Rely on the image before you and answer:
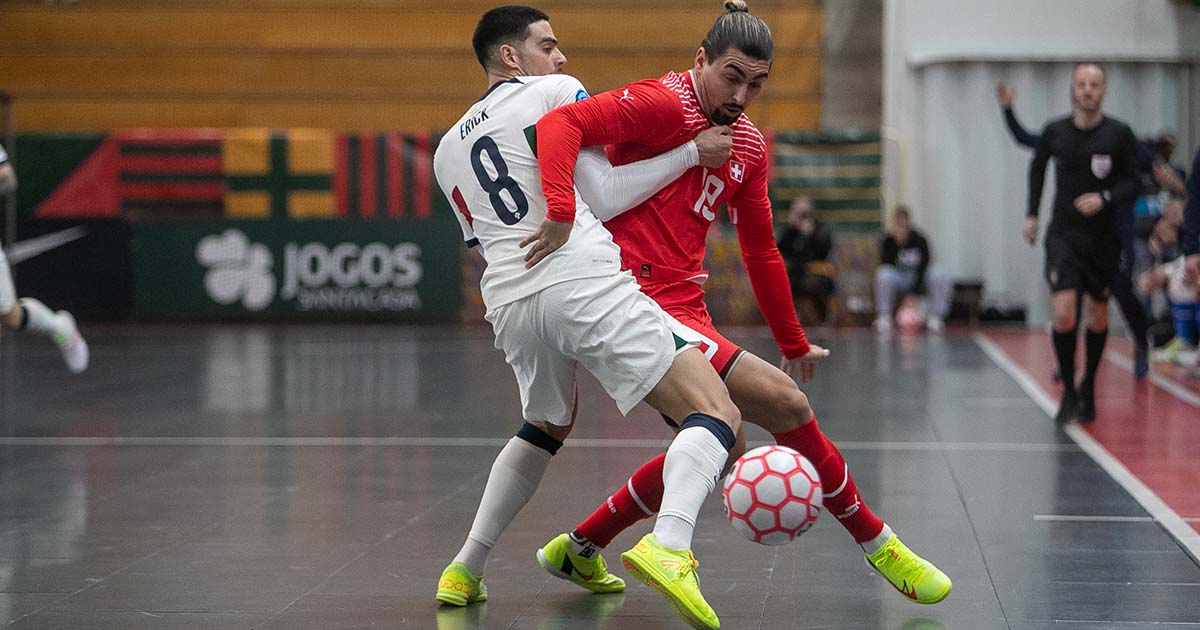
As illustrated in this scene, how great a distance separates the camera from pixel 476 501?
653 centimetres

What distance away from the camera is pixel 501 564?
5199 millimetres

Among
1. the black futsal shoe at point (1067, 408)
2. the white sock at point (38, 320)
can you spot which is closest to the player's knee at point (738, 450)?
the black futsal shoe at point (1067, 408)

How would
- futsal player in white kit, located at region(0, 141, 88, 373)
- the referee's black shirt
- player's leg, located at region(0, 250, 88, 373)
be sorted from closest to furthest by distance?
the referee's black shirt, futsal player in white kit, located at region(0, 141, 88, 373), player's leg, located at region(0, 250, 88, 373)

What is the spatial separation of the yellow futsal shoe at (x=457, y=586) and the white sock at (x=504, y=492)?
0.02m

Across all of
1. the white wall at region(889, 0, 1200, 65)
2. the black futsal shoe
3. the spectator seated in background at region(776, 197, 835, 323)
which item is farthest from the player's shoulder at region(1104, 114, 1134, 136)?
the white wall at region(889, 0, 1200, 65)

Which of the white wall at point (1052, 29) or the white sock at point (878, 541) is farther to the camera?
the white wall at point (1052, 29)

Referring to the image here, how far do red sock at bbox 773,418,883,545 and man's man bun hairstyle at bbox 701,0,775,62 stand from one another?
1.09 m

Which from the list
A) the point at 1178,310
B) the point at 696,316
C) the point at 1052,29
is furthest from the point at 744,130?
the point at 1052,29

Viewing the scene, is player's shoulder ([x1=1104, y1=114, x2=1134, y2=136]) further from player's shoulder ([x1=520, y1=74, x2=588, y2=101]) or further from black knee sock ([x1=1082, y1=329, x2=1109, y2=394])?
player's shoulder ([x1=520, y1=74, x2=588, y2=101])

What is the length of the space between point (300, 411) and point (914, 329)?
31.1 ft

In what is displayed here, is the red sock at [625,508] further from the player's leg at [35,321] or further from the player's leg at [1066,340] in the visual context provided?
the player's leg at [35,321]

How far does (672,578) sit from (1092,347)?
6.17m

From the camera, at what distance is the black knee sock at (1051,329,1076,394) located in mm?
9125

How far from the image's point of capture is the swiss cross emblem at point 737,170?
4.49m
